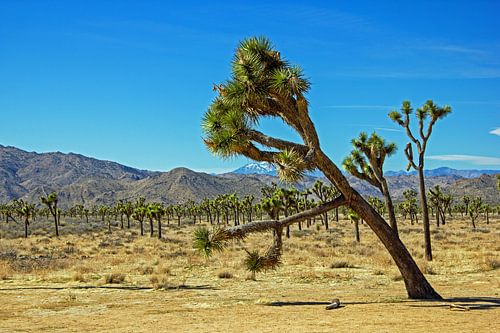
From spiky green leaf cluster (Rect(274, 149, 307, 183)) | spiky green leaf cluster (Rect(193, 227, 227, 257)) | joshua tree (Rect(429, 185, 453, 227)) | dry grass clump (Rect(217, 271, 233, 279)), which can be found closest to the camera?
spiky green leaf cluster (Rect(274, 149, 307, 183))

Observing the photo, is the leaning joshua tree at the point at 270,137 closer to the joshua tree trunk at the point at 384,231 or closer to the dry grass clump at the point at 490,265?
the joshua tree trunk at the point at 384,231

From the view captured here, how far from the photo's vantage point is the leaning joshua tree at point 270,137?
12.9 meters

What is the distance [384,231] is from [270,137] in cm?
387

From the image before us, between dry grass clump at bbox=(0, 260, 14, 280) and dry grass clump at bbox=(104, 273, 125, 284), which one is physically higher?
dry grass clump at bbox=(0, 260, 14, 280)

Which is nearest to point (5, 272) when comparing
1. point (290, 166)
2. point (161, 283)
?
point (161, 283)

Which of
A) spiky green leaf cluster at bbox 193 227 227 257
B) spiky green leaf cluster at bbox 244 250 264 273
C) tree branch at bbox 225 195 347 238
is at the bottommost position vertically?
spiky green leaf cluster at bbox 244 250 264 273

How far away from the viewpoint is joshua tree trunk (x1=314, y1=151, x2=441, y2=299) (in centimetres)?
1327

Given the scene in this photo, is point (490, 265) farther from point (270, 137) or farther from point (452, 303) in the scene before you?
point (270, 137)

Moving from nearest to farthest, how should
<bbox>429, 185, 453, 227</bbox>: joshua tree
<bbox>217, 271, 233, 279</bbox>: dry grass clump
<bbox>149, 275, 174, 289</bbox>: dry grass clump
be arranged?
<bbox>149, 275, 174, 289</bbox>: dry grass clump → <bbox>217, 271, 233, 279</bbox>: dry grass clump → <bbox>429, 185, 453, 227</bbox>: joshua tree

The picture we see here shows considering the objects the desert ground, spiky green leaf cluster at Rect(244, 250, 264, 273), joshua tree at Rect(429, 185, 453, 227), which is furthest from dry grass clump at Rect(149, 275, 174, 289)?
joshua tree at Rect(429, 185, 453, 227)

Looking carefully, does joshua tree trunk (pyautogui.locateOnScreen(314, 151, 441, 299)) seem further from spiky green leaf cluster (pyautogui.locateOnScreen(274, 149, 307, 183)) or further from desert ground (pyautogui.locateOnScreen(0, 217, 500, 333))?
spiky green leaf cluster (pyautogui.locateOnScreen(274, 149, 307, 183))

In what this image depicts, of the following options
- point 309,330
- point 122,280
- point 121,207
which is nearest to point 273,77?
point 309,330

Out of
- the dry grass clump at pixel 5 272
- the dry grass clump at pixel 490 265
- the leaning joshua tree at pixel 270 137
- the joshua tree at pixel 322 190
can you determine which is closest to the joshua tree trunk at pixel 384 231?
the leaning joshua tree at pixel 270 137

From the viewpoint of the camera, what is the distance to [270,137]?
13.8 m
